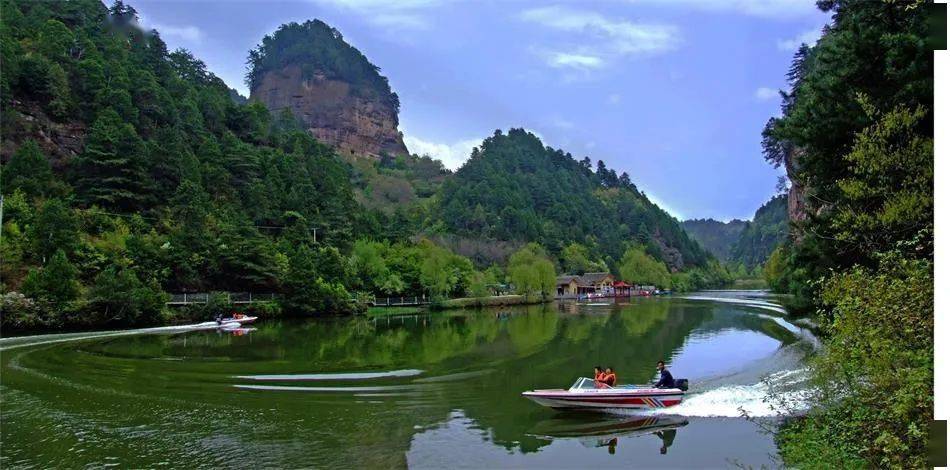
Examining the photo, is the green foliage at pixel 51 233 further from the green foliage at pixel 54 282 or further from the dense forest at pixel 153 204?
the green foliage at pixel 54 282

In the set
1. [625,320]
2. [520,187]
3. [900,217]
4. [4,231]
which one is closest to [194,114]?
[4,231]

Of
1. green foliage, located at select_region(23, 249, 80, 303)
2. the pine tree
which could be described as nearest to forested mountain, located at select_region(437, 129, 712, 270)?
the pine tree

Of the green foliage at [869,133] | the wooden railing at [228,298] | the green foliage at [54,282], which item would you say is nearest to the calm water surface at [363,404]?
the green foliage at [869,133]

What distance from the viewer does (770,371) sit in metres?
23.6

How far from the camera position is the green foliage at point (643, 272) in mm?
125681

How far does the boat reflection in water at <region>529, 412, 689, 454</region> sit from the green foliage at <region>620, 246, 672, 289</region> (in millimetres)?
112683

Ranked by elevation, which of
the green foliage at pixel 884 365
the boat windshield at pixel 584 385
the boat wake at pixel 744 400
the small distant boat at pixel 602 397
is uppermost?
the green foliage at pixel 884 365

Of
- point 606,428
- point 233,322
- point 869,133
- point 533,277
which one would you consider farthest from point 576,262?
point 869,133

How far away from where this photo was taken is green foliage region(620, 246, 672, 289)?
126 metres

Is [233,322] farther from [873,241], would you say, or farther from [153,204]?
[873,241]

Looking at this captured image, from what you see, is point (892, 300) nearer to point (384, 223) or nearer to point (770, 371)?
point (770, 371)

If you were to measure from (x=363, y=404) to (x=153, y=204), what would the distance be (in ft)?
150

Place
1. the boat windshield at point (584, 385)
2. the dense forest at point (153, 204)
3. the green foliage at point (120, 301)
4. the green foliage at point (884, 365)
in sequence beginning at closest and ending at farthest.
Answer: the green foliage at point (884, 365) < the boat windshield at point (584, 385) < the green foliage at point (120, 301) < the dense forest at point (153, 204)

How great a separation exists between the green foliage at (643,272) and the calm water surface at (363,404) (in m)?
92.9
